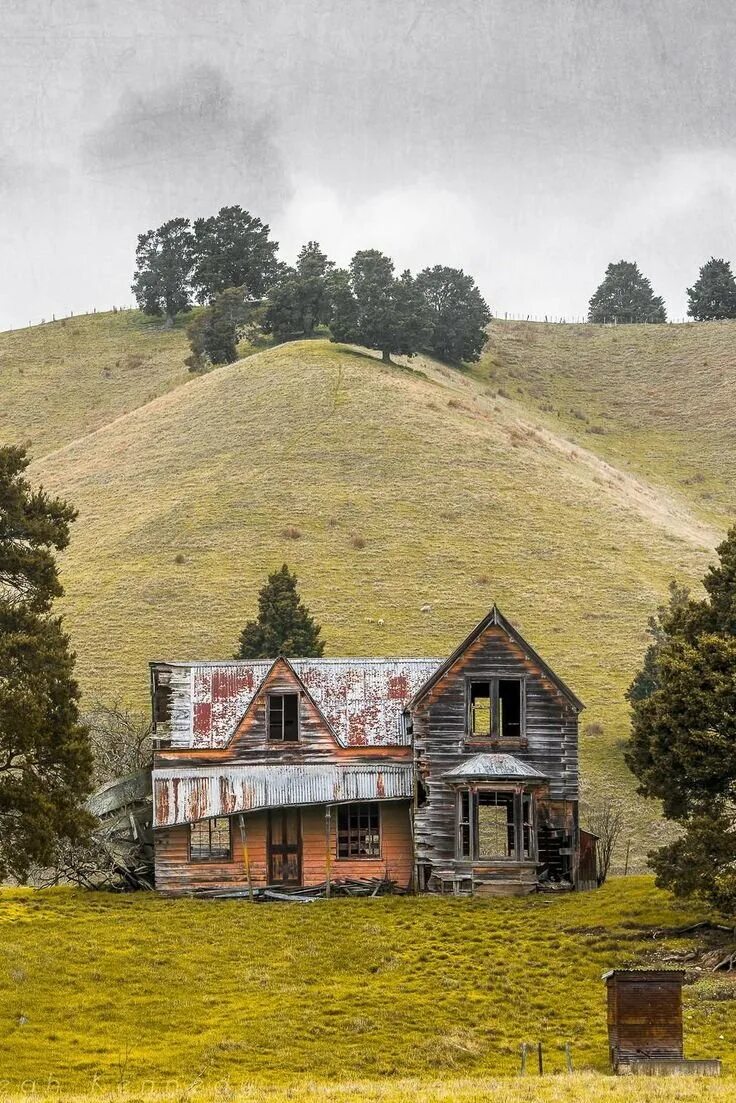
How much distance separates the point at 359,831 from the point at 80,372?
106 meters

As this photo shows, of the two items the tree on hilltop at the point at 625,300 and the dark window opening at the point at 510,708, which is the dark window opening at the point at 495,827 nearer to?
the dark window opening at the point at 510,708

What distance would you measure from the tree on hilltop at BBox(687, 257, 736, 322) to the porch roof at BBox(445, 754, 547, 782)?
133886 millimetres

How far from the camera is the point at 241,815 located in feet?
149

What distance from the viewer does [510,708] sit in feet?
155

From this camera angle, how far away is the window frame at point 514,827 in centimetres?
4447

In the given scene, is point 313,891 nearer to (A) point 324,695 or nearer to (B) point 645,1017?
(A) point 324,695

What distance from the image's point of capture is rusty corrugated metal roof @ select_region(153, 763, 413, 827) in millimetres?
45312

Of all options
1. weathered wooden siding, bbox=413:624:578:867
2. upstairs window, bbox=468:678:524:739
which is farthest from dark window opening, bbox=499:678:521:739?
weathered wooden siding, bbox=413:624:578:867

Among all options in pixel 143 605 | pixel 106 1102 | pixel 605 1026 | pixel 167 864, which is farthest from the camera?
pixel 143 605

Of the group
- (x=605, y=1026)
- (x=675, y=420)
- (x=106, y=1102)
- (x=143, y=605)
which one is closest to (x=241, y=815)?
(x=605, y=1026)

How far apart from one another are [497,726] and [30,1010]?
64.0ft

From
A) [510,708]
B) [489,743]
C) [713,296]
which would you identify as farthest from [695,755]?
[713,296]

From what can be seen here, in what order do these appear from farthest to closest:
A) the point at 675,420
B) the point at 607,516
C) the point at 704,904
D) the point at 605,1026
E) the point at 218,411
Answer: the point at 675,420
the point at 218,411
the point at 607,516
the point at 704,904
the point at 605,1026

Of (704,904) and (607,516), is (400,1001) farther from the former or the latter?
(607,516)
